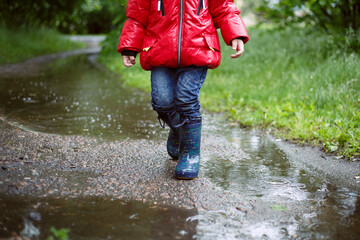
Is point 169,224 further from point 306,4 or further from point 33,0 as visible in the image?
point 33,0

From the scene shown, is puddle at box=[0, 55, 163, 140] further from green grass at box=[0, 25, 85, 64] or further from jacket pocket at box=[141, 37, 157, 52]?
green grass at box=[0, 25, 85, 64]

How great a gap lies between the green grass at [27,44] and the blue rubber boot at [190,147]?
29.0 ft

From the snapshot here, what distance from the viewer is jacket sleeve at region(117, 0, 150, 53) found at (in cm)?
302

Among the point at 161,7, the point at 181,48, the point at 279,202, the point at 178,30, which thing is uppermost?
the point at 161,7

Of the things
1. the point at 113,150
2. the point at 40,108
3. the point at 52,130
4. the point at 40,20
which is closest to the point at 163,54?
the point at 113,150

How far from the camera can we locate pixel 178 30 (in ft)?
9.43

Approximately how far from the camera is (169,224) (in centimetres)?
216

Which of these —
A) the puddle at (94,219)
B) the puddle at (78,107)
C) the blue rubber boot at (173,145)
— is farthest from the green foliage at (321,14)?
the puddle at (94,219)

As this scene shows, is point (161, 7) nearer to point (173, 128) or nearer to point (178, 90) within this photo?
point (178, 90)

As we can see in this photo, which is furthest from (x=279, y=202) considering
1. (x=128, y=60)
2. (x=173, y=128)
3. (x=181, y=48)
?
(x=128, y=60)

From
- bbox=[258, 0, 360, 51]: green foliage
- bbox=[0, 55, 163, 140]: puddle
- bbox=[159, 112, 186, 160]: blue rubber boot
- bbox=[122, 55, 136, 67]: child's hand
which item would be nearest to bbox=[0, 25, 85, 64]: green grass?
bbox=[0, 55, 163, 140]: puddle

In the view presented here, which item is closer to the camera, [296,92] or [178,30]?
[178,30]

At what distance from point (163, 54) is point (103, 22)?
100 ft

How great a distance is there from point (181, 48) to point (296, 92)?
126 inches
